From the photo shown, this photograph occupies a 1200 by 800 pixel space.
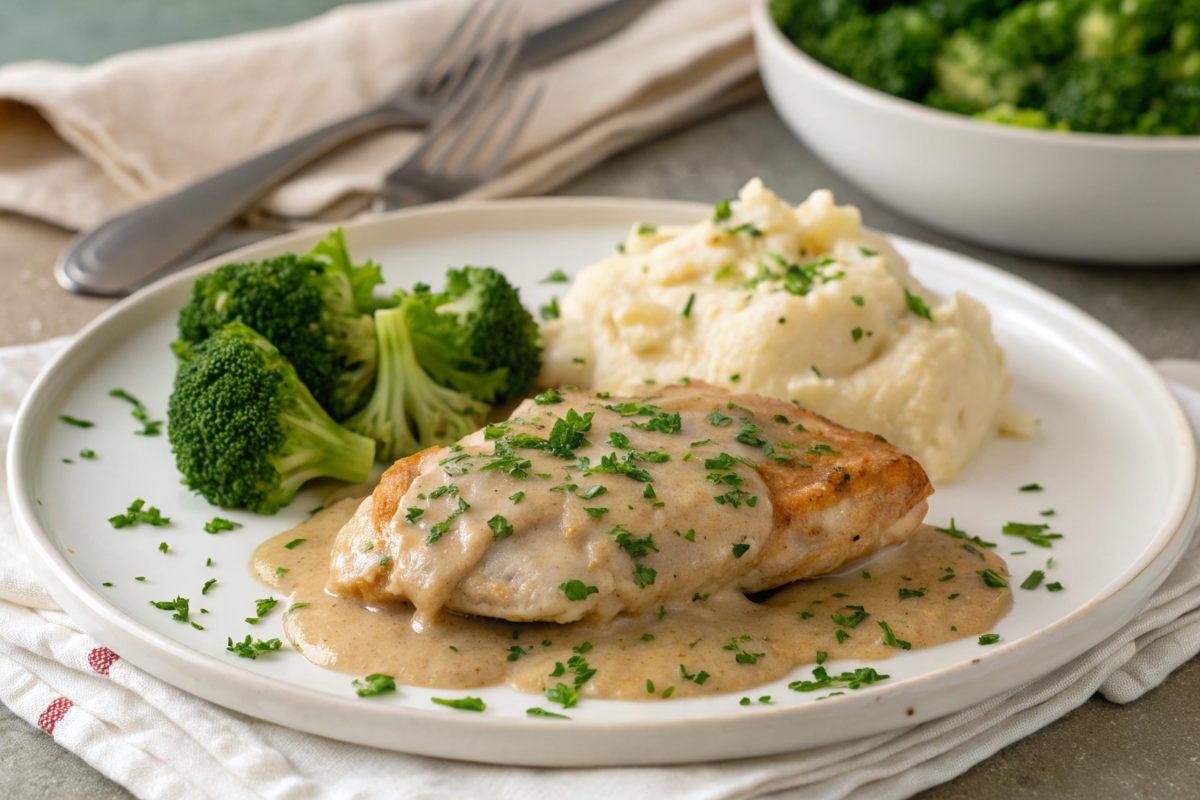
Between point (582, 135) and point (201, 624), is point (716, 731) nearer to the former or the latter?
point (201, 624)

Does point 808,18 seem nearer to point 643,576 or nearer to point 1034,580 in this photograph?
point 1034,580

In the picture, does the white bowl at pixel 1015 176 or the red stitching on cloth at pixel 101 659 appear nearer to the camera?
the red stitching on cloth at pixel 101 659

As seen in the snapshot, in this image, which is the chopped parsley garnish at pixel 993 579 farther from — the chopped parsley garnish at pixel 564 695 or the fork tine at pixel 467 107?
the fork tine at pixel 467 107

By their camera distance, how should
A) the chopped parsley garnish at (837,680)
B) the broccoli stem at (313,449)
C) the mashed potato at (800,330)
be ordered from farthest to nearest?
the mashed potato at (800,330) → the broccoli stem at (313,449) → the chopped parsley garnish at (837,680)

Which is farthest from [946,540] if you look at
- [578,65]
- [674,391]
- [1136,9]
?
[578,65]

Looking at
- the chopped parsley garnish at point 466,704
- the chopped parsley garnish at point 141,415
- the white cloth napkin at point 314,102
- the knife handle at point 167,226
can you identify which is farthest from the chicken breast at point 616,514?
the white cloth napkin at point 314,102

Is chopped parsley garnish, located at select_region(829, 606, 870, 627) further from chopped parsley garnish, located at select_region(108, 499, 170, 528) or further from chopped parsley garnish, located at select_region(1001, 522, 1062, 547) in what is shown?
chopped parsley garnish, located at select_region(108, 499, 170, 528)

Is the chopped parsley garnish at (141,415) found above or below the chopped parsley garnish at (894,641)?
above
